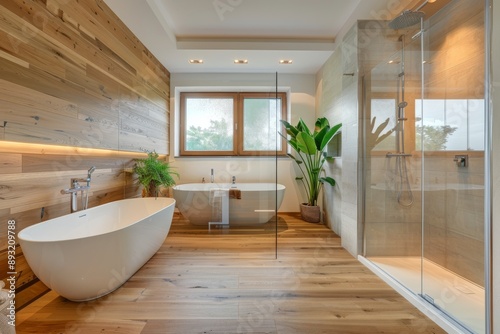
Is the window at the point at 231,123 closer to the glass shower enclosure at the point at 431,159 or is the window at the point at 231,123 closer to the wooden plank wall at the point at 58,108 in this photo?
the glass shower enclosure at the point at 431,159

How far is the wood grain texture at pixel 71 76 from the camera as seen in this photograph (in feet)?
4.30

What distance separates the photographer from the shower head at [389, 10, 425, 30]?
69.3 inches

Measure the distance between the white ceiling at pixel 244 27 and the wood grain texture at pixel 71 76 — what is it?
0.34m

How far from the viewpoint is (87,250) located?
1244 mm

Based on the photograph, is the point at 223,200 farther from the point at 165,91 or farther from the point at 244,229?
the point at 165,91

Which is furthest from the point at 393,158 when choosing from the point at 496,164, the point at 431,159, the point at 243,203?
the point at 243,203

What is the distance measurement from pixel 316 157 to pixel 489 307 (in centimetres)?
245

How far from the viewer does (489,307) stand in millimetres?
1081

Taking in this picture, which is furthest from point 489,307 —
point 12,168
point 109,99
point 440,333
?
point 109,99

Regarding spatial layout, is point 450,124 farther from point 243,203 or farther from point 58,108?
point 58,108

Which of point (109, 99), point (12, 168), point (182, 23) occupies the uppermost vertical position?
point (182, 23)

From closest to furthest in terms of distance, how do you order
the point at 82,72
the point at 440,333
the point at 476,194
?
the point at 440,333 → the point at 476,194 → the point at 82,72

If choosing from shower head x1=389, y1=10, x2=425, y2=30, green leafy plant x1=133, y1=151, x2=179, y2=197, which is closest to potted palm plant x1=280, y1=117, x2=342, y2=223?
shower head x1=389, y1=10, x2=425, y2=30

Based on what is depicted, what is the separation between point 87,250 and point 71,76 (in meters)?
1.41
